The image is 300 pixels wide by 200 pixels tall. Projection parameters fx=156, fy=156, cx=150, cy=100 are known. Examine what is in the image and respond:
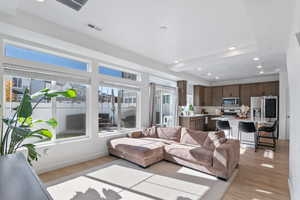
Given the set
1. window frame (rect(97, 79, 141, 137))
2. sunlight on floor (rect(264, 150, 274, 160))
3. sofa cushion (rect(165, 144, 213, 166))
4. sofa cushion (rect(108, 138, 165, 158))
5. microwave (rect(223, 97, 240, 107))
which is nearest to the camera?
sofa cushion (rect(165, 144, 213, 166))

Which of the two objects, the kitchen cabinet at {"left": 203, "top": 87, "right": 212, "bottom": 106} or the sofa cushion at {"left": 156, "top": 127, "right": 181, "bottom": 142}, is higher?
the kitchen cabinet at {"left": 203, "top": 87, "right": 212, "bottom": 106}

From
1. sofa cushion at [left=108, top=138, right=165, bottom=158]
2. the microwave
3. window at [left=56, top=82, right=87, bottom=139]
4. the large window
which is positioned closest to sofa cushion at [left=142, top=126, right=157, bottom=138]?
sofa cushion at [left=108, top=138, right=165, bottom=158]

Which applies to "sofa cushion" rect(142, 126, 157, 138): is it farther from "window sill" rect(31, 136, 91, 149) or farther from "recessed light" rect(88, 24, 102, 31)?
"recessed light" rect(88, 24, 102, 31)

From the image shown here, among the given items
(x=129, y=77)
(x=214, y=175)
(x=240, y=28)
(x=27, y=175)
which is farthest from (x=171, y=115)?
(x=27, y=175)

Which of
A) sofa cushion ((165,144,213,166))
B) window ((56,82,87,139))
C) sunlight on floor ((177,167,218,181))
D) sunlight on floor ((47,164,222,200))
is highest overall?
window ((56,82,87,139))

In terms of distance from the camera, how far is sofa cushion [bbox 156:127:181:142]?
4498 mm

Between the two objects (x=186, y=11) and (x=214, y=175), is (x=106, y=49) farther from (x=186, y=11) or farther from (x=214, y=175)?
(x=214, y=175)

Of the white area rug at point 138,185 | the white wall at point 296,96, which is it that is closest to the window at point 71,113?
the white area rug at point 138,185

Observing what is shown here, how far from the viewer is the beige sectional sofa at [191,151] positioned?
294 centimetres

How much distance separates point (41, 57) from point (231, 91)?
7.93 metres

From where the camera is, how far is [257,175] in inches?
121

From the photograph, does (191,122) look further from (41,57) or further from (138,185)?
(41,57)

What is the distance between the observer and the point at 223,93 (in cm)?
820

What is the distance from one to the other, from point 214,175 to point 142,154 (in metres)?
1.48
